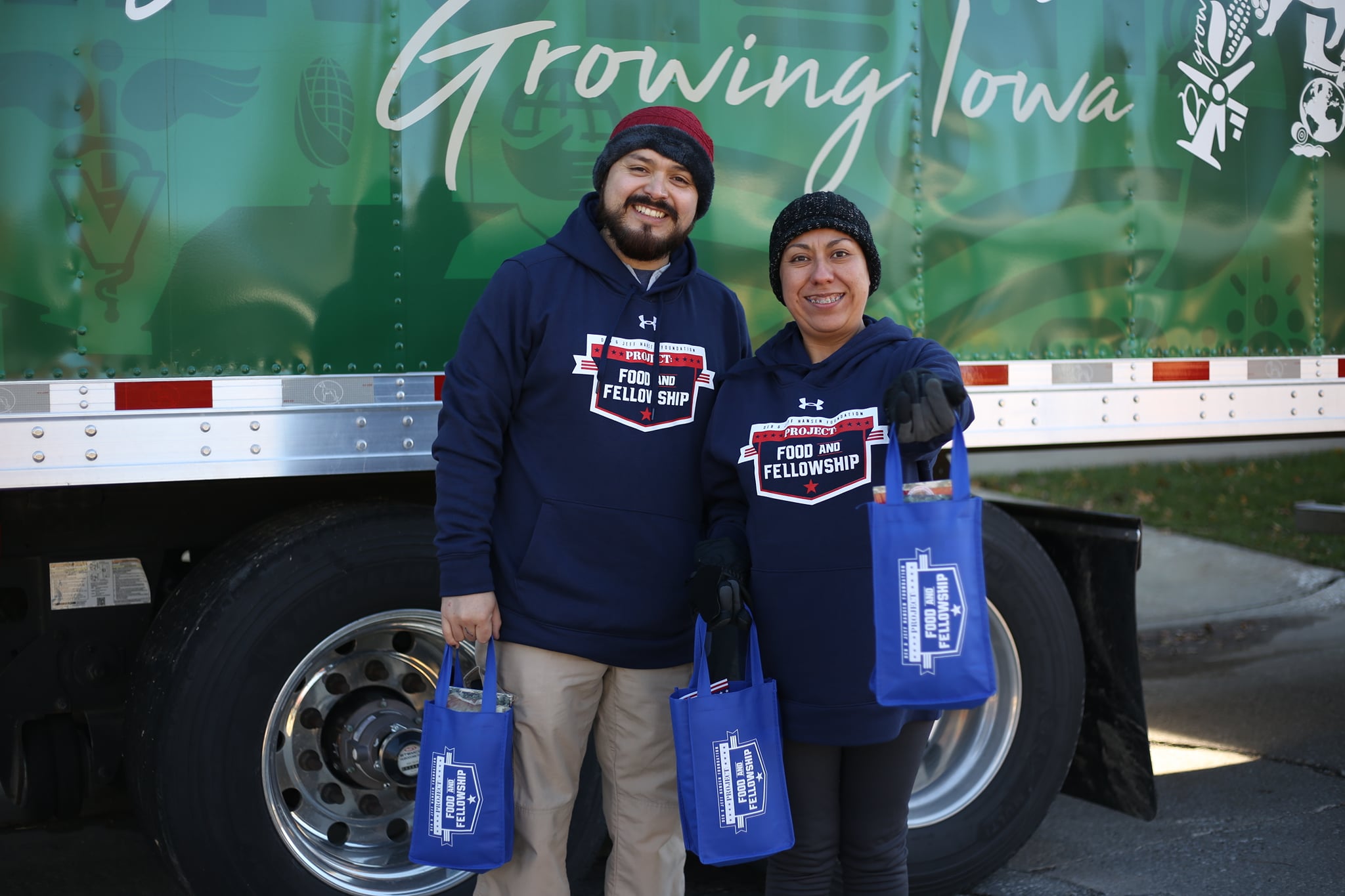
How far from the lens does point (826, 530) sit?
7.74ft

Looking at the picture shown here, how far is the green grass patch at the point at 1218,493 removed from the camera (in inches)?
370

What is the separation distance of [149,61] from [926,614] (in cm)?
→ 207

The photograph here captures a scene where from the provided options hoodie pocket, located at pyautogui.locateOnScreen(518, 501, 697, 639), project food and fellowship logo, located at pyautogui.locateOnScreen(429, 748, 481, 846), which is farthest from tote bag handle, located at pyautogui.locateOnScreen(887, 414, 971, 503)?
project food and fellowship logo, located at pyautogui.locateOnScreen(429, 748, 481, 846)

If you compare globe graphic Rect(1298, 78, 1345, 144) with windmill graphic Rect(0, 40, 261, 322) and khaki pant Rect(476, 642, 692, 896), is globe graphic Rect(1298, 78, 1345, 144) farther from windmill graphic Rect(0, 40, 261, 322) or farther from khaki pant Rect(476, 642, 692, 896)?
windmill graphic Rect(0, 40, 261, 322)

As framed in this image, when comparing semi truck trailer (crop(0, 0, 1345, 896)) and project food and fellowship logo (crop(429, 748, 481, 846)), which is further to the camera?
semi truck trailer (crop(0, 0, 1345, 896))

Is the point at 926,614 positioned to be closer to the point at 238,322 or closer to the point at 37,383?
the point at 238,322

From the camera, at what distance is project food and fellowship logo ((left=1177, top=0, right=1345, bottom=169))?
140 inches

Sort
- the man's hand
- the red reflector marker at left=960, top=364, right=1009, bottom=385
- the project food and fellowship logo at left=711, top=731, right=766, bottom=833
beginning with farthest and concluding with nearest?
the red reflector marker at left=960, top=364, right=1009, bottom=385, the man's hand, the project food and fellowship logo at left=711, top=731, right=766, bottom=833

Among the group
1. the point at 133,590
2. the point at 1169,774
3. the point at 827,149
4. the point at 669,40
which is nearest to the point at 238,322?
the point at 133,590

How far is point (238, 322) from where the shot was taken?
2779 millimetres

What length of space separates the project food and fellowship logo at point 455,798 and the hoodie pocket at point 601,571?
339 mm

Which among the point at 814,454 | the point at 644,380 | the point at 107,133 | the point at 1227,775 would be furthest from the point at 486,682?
the point at 1227,775

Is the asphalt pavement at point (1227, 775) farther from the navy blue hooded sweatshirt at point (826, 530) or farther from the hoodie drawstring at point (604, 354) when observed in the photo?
the hoodie drawstring at point (604, 354)

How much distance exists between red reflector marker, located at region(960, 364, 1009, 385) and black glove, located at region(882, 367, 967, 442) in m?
1.21
